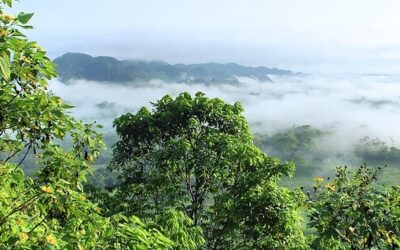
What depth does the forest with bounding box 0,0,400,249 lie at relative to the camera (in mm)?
8727

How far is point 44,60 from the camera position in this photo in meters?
8.79

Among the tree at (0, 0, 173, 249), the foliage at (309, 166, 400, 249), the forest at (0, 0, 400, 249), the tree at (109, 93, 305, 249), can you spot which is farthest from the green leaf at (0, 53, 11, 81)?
the tree at (109, 93, 305, 249)

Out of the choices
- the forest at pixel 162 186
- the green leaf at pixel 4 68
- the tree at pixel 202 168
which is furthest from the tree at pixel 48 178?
the tree at pixel 202 168

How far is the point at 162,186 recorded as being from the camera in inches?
1143

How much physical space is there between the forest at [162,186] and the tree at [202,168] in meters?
0.08

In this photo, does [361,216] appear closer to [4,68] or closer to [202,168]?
[4,68]

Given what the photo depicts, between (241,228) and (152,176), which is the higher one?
(152,176)

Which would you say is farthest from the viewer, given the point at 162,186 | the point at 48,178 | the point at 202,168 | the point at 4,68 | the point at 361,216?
the point at 162,186

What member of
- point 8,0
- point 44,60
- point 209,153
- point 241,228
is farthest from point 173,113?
point 8,0

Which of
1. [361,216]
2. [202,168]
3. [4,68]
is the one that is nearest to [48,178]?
[4,68]

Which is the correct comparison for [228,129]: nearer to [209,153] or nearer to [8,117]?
[209,153]

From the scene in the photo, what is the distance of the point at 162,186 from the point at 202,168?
2911 mm

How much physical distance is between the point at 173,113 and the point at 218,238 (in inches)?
342

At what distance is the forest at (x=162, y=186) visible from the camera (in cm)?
873
